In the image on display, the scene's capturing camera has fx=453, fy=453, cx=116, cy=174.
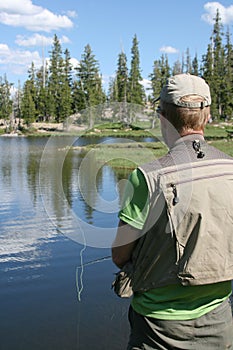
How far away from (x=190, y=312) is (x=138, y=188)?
0.59 metres

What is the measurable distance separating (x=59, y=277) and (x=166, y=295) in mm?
5190

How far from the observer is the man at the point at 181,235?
1.86m

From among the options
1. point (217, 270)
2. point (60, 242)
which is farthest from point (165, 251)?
point (60, 242)

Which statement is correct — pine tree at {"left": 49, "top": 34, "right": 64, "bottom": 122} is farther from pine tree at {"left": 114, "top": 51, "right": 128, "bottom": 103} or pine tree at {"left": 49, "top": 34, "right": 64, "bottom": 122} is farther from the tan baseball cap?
the tan baseball cap

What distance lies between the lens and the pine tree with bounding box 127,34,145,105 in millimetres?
75250

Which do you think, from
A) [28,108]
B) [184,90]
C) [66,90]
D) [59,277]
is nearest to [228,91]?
[66,90]

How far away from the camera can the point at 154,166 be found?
6.12 feet

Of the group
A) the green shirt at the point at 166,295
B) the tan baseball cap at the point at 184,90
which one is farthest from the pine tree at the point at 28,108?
the green shirt at the point at 166,295

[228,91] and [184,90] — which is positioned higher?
[228,91]

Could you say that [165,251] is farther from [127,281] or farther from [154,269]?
[127,281]

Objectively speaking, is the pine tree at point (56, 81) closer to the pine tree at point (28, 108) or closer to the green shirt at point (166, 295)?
the pine tree at point (28, 108)

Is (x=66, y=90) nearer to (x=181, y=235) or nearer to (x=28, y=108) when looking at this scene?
(x=28, y=108)

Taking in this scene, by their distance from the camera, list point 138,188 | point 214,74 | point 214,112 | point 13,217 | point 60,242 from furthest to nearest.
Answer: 1. point 214,74
2. point 214,112
3. point 13,217
4. point 60,242
5. point 138,188

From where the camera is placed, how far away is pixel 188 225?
6.13 ft
